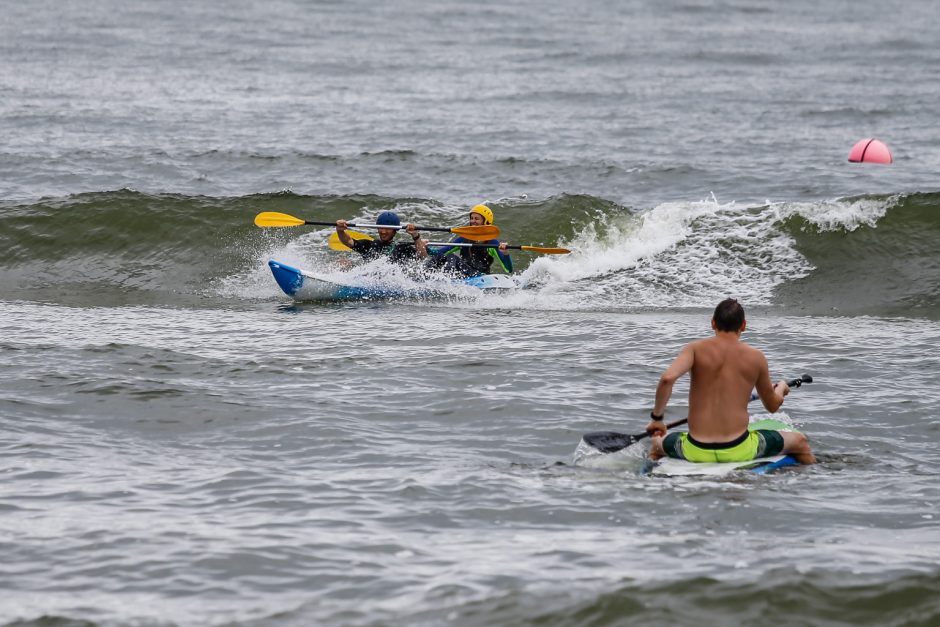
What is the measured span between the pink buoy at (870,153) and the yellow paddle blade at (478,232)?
10198 millimetres

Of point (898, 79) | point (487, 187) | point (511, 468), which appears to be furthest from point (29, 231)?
point (898, 79)

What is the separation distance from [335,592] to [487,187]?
54.3ft

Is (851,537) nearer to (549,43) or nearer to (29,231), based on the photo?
(29,231)

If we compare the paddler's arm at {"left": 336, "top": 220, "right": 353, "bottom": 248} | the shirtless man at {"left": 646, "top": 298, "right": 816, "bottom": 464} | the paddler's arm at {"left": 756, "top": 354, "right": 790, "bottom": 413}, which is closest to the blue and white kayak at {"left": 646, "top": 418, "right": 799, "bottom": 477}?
the shirtless man at {"left": 646, "top": 298, "right": 816, "bottom": 464}

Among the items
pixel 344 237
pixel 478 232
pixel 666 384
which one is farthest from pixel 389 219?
pixel 666 384

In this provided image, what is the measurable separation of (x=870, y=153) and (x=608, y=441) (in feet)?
54.4

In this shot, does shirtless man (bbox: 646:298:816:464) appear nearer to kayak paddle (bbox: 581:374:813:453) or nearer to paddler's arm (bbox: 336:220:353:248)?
kayak paddle (bbox: 581:374:813:453)

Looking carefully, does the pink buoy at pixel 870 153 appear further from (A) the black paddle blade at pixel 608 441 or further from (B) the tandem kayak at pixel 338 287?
(A) the black paddle blade at pixel 608 441

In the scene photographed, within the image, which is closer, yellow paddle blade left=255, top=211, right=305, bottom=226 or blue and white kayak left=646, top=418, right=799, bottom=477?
blue and white kayak left=646, top=418, right=799, bottom=477

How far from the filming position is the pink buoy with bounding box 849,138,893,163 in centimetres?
2264

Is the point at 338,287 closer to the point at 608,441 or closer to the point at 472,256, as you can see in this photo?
the point at 472,256

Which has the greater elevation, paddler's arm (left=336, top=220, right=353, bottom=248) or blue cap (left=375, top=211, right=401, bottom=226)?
blue cap (left=375, top=211, right=401, bottom=226)

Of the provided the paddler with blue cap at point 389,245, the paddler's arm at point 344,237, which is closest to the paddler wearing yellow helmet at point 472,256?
the paddler with blue cap at point 389,245

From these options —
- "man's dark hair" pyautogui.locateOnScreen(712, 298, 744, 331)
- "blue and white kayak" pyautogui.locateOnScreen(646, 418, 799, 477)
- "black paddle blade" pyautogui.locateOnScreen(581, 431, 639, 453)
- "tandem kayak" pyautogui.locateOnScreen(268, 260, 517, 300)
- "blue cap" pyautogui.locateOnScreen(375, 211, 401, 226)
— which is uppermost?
"blue cap" pyautogui.locateOnScreen(375, 211, 401, 226)
